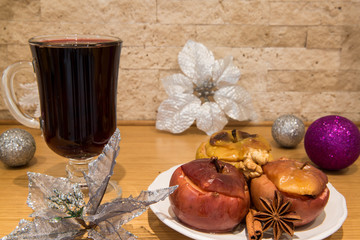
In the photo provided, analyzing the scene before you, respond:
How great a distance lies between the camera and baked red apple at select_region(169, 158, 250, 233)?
2.07 feet

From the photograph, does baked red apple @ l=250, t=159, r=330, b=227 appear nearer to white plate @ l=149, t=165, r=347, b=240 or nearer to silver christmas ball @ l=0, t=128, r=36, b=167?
white plate @ l=149, t=165, r=347, b=240

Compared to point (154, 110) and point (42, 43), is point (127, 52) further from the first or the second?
point (42, 43)

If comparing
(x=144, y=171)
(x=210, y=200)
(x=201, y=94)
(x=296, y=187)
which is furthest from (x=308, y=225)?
(x=201, y=94)

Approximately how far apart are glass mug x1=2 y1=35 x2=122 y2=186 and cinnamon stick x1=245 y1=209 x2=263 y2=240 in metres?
0.36

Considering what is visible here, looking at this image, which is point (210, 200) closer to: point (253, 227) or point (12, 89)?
point (253, 227)

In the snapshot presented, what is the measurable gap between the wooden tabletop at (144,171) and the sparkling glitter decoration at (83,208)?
0.07 m

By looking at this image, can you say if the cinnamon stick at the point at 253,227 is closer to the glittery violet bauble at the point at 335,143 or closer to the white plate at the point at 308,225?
the white plate at the point at 308,225

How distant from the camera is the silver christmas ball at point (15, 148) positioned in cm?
90

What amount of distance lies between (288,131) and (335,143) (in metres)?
0.17

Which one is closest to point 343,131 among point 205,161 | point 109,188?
point 205,161

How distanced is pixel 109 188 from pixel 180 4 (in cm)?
64

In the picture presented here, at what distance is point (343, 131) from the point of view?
2.99ft

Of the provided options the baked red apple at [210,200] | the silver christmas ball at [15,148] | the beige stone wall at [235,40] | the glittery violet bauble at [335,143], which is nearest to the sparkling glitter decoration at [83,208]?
the baked red apple at [210,200]

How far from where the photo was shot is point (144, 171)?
929mm
